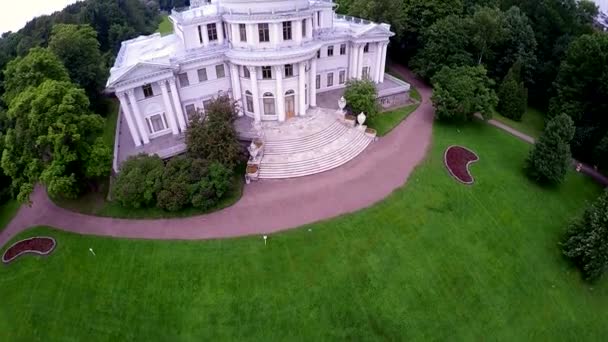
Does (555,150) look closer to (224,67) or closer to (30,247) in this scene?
(224,67)

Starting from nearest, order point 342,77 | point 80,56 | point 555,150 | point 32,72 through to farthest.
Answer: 1. point 555,150
2. point 32,72
3. point 80,56
4. point 342,77

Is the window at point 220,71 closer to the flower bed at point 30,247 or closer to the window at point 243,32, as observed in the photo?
the window at point 243,32

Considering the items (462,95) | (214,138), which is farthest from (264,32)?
(462,95)

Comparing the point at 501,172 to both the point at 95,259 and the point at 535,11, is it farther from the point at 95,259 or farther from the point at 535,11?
the point at 95,259

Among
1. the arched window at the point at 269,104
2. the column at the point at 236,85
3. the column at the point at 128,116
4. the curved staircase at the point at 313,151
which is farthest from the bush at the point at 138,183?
the arched window at the point at 269,104

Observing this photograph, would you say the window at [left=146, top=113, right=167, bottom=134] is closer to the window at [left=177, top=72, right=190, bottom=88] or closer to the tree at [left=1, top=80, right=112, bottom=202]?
the window at [left=177, top=72, right=190, bottom=88]
